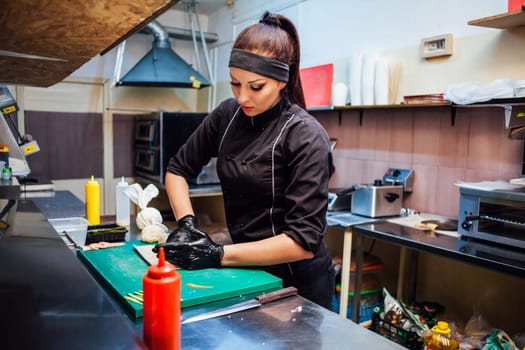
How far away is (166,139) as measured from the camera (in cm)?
412

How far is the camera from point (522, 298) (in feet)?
7.74

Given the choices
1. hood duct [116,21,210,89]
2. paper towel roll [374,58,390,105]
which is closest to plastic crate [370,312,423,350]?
paper towel roll [374,58,390,105]

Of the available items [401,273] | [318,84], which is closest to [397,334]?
[401,273]

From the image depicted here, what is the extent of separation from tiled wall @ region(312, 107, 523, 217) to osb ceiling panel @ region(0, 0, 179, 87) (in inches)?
87.3

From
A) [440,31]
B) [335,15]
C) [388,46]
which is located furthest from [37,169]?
[440,31]

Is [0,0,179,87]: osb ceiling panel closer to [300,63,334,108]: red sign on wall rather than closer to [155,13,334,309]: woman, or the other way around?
[155,13,334,309]: woman

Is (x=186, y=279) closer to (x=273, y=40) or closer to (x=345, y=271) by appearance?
(x=273, y=40)

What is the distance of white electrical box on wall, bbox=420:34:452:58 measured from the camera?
2.65 meters

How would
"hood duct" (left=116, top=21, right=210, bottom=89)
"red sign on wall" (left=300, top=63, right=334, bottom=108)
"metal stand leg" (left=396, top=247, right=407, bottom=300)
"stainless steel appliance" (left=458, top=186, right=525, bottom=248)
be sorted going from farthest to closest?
"hood duct" (left=116, top=21, right=210, bottom=89) < "red sign on wall" (left=300, top=63, right=334, bottom=108) < "metal stand leg" (left=396, top=247, right=407, bottom=300) < "stainless steel appliance" (left=458, top=186, right=525, bottom=248)

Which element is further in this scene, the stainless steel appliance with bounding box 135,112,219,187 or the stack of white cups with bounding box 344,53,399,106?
the stainless steel appliance with bounding box 135,112,219,187

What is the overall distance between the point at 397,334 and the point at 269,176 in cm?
149

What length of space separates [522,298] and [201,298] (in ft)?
6.83

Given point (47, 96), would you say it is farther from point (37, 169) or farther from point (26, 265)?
point (26, 265)

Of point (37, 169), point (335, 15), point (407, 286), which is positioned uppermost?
point (335, 15)
